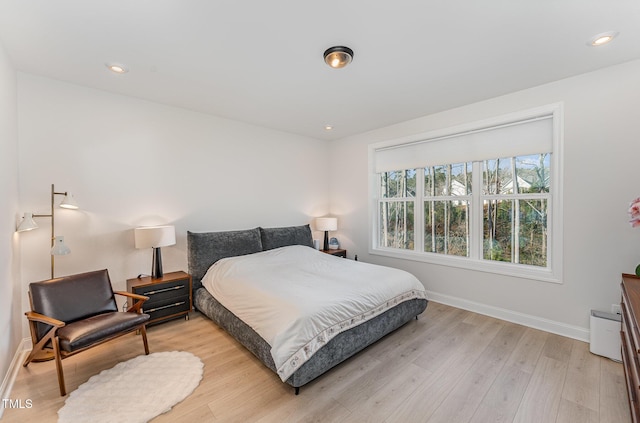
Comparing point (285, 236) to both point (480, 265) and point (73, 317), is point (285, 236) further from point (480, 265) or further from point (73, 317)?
point (480, 265)

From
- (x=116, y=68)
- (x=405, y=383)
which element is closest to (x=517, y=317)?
(x=405, y=383)

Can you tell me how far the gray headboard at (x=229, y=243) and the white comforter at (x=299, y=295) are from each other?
0.53 ft

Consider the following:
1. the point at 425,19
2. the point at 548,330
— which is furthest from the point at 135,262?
the point at 548,330

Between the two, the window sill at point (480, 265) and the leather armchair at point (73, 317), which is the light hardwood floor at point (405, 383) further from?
the window sill at point (480, 265)

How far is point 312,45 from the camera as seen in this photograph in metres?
2.16

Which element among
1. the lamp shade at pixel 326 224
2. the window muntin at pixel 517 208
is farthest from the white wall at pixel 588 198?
the lamp shade at pixel 326 224

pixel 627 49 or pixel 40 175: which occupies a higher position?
pixel 627 49

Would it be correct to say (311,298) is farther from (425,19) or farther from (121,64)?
(121,64)

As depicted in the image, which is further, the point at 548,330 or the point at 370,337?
the point at 548,330

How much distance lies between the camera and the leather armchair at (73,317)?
2020 mm

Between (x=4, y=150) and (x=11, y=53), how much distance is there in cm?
89

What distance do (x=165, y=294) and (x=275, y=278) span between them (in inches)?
52.7

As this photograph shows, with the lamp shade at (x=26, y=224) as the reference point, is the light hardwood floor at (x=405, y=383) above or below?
below

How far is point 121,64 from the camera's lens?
96.3 inches
